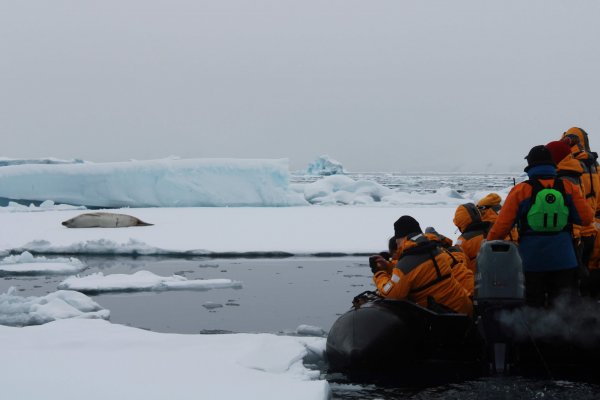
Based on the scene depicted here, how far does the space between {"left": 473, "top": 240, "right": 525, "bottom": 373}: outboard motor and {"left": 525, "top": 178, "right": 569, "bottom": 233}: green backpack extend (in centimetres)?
36

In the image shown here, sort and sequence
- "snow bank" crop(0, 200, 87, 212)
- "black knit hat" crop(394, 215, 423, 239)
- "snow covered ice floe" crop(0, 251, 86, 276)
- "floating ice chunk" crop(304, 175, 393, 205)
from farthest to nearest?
"floating ice chunk" crop(304, 175, 393, 205) → "snow bank" crop(0, 200, 87, 212) → "snow covered ice floe" crop(0, 251, 86, 276) → "black knit hat" crop(394, 215, 423, 239)

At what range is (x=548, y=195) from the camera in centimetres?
429

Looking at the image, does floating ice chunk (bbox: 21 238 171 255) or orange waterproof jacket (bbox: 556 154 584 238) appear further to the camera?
floating ice chunk (bbox: 21 238 171 255)

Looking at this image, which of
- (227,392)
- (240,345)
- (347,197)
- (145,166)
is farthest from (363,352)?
(347,197)

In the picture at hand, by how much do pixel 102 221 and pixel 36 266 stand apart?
7021 mm

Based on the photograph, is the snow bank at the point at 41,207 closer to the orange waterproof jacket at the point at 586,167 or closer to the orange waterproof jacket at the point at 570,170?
the orange waterproof jacket at the point at 586,167

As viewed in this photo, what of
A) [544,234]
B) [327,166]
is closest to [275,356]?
[544,234]

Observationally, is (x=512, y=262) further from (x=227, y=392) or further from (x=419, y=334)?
(x=227, y=392)

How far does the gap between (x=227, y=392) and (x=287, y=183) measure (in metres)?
21.6

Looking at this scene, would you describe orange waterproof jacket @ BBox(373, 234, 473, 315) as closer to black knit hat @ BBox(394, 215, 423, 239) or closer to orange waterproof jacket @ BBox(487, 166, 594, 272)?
black knit hat @ BBox(394, 215, 423, 239)

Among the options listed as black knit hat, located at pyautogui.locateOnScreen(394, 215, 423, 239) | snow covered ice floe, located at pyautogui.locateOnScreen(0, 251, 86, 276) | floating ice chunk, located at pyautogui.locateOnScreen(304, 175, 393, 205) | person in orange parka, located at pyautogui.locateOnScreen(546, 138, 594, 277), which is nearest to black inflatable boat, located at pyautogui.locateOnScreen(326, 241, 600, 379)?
black knit hat, located at pyautogui.locateOnScreen(394, 215, 423, 239)

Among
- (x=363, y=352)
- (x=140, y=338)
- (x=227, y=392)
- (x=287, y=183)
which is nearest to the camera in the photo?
(x=227, y=392)

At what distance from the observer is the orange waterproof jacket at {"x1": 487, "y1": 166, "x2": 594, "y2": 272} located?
4.36 meters

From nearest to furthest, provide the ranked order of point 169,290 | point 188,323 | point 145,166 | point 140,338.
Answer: point 140,338
point 188,323
point 169,290
point 145,166
